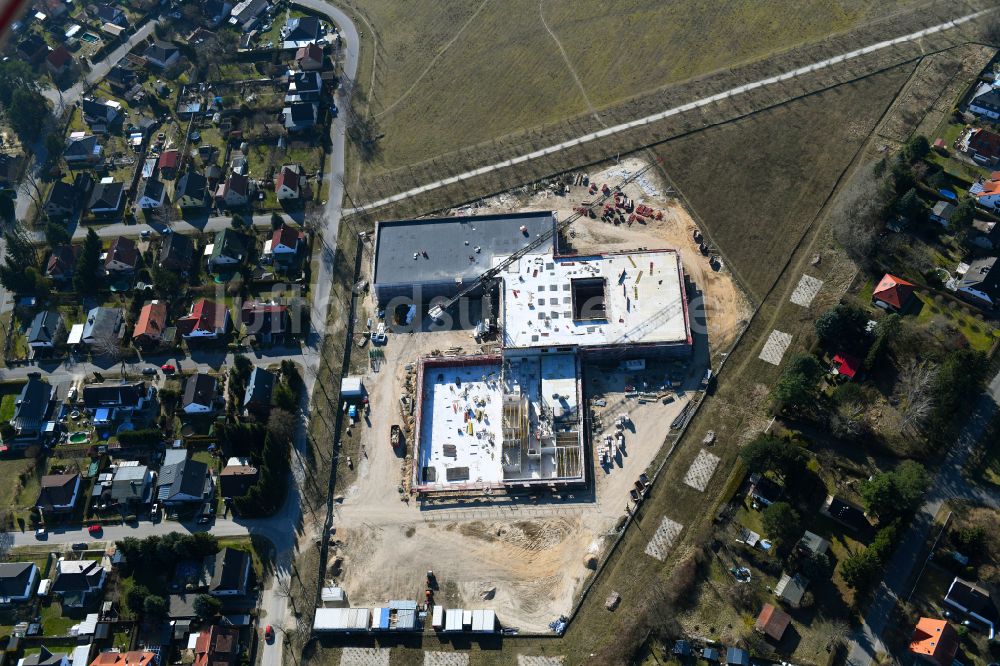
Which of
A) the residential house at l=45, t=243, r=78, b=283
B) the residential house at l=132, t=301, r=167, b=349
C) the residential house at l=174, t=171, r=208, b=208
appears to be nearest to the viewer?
the residential house at l=132, t=301, r=167, b=349

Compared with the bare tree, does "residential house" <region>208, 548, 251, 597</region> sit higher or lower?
lower

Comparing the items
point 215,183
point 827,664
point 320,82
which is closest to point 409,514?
point 827,664

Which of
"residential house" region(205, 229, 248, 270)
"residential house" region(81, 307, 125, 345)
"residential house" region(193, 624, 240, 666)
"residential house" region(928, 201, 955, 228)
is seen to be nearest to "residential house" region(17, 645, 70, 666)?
"residential house" region(193, 624, 240, 666)

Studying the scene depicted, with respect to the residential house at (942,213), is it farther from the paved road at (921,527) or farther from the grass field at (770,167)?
the paved road at (921,527)

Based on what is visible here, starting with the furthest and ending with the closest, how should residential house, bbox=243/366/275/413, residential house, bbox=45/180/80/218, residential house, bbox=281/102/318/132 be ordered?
1. residential house, bbox=281/102/318/132
2. residential house, bbox=45/180/80/218
3. residential house, bbox=243/366/275/413

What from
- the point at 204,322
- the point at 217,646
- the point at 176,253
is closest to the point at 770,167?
the point at 204,322

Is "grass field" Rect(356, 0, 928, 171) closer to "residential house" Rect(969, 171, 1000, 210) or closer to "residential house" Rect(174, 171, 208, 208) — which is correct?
"residential house" Rect(174, 171, 208, 208)

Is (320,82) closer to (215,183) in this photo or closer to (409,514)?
(215,183)

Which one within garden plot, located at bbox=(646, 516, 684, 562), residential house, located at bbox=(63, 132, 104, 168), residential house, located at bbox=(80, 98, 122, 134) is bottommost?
garden plot, located at bbox=(646, 516, 684, 562)
